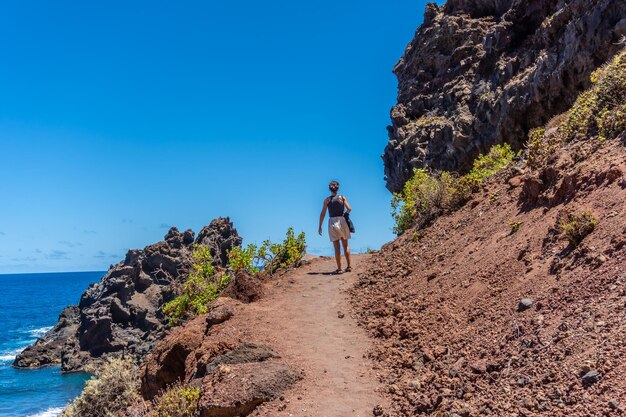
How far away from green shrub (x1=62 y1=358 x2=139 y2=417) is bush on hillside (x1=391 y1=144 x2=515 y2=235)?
750 centimetres

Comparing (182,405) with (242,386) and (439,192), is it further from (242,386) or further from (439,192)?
(439,192)

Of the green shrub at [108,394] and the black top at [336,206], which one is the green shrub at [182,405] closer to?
the green shrub at [108,394]

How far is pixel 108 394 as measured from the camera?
1056 centimetres

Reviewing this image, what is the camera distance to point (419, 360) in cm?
649

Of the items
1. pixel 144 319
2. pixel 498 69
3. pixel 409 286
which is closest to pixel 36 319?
pixel 144 319

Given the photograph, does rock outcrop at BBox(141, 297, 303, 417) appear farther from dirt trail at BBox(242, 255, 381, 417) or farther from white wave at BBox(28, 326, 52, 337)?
white wave at BBox(28, 326, 52, 337)

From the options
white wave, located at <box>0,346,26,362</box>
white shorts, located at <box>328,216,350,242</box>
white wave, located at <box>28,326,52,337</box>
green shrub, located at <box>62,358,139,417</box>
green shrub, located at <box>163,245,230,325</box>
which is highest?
white wave, located at <box>28,326,52,337</box>

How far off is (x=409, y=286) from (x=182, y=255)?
3853 cm

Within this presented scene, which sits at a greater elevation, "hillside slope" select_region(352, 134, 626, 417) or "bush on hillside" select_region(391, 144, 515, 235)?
"bush on hillside" select_region(391, 144, 515, 235)

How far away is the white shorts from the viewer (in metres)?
12.9

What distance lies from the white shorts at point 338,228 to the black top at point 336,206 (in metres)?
0.12

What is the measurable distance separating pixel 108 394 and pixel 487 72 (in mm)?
20553

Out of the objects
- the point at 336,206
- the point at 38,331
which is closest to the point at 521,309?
the point at 336,206

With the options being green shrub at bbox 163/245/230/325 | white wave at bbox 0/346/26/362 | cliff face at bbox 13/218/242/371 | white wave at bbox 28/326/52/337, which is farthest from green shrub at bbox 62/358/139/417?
white wave at bbox 28/326/52/337
